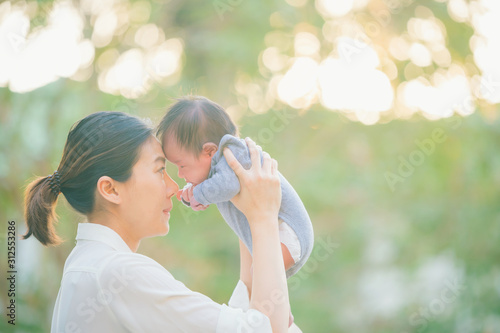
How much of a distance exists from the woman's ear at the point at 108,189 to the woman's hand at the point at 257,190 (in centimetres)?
28

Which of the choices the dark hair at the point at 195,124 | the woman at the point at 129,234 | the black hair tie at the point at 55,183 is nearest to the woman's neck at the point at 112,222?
the woman at the point at 129,234

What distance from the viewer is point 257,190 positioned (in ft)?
3.96

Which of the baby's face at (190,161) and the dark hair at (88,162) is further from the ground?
the dark hair at (88,162)

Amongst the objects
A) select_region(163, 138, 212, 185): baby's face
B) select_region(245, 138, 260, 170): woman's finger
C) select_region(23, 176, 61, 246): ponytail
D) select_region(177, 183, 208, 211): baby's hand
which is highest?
select_region(23, 176, 61, 246): ponytail

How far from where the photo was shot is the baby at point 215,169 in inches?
50.8

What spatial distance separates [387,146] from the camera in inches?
163

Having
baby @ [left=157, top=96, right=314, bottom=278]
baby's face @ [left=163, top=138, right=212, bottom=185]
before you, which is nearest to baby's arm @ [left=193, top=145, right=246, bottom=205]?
baby @ [left=157, top=96, right=314, bottom=278]

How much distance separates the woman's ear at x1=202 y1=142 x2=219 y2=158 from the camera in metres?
1.42

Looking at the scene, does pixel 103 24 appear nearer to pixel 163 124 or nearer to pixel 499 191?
pixel 163 124

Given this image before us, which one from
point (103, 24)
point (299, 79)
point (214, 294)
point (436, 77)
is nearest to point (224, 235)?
point (214, 294)

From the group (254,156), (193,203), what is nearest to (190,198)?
(193,203)

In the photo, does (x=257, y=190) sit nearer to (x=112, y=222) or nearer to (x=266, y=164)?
(x=266, y=164)

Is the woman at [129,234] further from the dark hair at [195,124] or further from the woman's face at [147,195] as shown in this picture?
the dark hair at [195,124]

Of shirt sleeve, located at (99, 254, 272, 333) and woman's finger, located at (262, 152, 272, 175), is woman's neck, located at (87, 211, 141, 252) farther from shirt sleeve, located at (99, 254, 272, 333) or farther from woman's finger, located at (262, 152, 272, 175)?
woman's finger, located at (262, 152, 272, 175)
